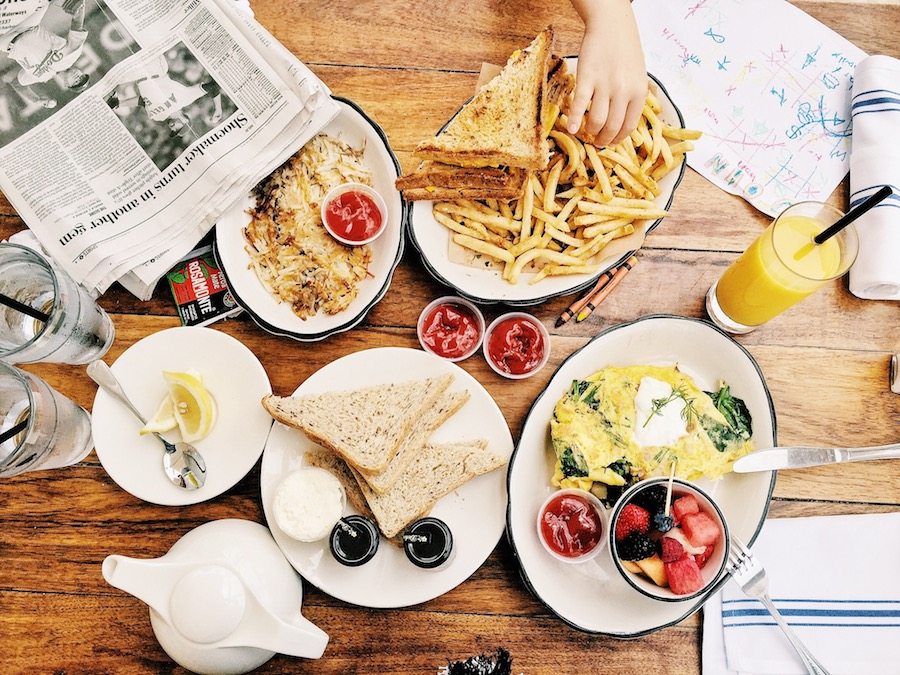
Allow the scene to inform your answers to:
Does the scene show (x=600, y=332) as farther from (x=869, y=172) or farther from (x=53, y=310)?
(x=53, y=310)

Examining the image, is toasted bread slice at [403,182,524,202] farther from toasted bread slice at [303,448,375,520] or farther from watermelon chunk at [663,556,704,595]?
watermelon chunk at [663,556,704,595]

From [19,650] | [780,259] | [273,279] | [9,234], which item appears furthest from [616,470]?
[9,234]

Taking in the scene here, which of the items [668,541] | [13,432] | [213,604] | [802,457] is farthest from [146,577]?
[802,457]

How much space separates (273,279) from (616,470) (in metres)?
1.01

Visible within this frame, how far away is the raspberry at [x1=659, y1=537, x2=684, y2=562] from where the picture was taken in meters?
1.47

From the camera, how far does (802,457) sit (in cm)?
164

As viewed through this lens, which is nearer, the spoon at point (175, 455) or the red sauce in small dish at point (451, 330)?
the spoon at point (175, 455)

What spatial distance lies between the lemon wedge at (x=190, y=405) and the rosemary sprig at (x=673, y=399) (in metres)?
1.08

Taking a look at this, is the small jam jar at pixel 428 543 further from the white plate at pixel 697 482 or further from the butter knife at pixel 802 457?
the butter knife at pixel 802 457

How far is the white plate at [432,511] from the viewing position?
1.60m

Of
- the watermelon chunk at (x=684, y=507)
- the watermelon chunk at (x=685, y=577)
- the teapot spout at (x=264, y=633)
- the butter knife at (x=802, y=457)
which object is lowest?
the butter knife at (x=802, y=457)

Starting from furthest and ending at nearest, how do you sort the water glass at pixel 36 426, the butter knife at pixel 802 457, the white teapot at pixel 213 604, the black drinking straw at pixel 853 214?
the butter knife at pixel 802 457
the water glass at pixel 36 426
the black drinking straw at pixel 853 214
the white teapot at pixel 213 604

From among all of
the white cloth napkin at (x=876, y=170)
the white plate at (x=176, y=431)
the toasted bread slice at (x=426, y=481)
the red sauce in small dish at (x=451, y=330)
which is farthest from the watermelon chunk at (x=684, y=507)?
the white plate at (x=176, y=431)

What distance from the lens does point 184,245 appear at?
178 cm
